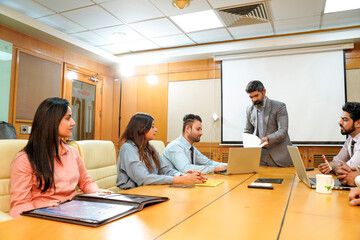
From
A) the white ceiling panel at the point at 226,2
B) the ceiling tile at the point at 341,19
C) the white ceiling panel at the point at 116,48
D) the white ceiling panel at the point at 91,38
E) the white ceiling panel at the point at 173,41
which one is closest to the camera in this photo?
the white ceiling panel at the point at 226,2

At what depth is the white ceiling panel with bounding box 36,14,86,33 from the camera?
373cm

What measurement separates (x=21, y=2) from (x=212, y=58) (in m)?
2.92

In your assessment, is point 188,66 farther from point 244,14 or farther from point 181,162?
point 181,162

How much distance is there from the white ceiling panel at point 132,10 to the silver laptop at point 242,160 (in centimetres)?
215

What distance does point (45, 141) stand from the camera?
149cm

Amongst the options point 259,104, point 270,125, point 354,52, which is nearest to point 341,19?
point 354,52

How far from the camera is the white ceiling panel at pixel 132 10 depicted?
3.31 metres

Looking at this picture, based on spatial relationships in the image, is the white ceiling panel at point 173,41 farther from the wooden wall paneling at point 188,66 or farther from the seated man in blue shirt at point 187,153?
the seated man in blue shirt at point 187,153

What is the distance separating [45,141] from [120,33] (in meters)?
3.10

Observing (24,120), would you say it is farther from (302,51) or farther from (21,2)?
(302,51)

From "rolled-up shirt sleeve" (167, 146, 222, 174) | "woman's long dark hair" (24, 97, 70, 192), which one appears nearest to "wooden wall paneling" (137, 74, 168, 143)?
"rolled-up shirt sleeve" (167, 146, 222, 174)

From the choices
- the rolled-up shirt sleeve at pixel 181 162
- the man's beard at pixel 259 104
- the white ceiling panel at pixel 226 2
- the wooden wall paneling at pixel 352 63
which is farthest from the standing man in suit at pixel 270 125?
the wooden wall paneling at pixel 352 63

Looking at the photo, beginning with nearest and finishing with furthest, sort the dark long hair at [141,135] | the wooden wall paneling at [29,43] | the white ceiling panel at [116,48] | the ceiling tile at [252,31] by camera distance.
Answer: the dark long hair at [141,135], the wooden wall paneling at [29,43], the ceiling tile at [252,31], the white ceiling panel at [116,48]

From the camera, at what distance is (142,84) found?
541 centimetres
